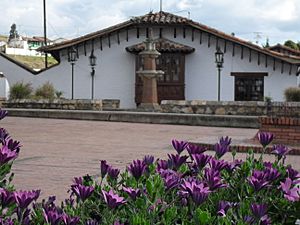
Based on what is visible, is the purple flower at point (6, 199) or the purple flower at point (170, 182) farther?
the purple flower at point (170, 182)

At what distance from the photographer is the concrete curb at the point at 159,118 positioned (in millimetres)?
16328

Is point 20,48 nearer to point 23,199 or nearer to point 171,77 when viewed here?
point 171,77

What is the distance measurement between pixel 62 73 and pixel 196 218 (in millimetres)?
27712

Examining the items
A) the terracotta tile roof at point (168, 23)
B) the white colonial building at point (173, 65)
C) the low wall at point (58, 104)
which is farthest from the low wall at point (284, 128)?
the white colonial building at point (173, 65)

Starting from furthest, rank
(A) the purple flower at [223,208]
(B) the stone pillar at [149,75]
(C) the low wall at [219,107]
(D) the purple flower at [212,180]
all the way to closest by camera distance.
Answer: (B) the stone pillar at [149,75] < (C) the low wall at [219,107] < (D) the purple flower at [212,180] < (A) the purple flower at [223,208]

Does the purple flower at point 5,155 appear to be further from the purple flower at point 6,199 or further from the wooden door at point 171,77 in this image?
the wooden door at point 171,77

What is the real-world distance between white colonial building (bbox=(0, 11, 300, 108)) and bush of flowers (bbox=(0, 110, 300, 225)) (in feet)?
78.9

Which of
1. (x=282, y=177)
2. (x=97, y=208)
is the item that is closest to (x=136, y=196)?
(x=97, y=208)

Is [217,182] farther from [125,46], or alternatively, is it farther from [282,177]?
[125,46]

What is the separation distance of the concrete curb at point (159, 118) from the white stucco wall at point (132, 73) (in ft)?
30.3

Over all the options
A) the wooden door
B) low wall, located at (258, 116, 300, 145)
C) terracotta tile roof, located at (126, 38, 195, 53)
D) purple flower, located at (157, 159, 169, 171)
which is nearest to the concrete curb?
low wall, located at (258, 116, 300, 145)

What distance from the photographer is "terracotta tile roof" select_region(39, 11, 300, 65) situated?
26.4 m

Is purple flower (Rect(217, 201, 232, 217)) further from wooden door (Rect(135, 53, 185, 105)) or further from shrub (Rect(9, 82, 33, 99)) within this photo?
wooden door (Rect(135, 53, 185, 105))

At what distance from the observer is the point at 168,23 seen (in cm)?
2761
